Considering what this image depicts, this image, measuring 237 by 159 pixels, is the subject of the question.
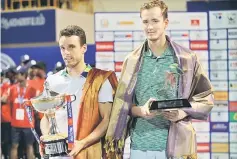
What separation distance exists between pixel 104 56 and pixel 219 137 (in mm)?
1440

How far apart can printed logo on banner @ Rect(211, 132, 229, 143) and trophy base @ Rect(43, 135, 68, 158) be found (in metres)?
3.08

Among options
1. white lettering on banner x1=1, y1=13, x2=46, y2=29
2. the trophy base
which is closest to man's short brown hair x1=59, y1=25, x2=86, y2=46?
the trophy base

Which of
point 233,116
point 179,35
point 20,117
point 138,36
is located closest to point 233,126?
point 233,116

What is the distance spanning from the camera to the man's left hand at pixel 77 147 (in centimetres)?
325

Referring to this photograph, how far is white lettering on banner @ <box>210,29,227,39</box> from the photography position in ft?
19.5

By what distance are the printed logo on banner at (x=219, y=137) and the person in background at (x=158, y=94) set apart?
281 cm

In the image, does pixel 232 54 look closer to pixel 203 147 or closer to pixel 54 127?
pixel 203 147

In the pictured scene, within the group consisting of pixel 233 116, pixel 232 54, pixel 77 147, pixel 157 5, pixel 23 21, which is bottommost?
pixel 233 116

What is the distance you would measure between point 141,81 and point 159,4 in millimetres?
432

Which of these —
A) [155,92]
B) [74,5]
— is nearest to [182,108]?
[155,92]

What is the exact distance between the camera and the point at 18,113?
904 centimetres

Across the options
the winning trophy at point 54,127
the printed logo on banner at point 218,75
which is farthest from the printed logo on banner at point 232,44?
the winning trophy at point 54,127

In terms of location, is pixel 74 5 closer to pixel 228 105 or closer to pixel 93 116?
pixel 228 105

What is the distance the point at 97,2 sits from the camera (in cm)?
758
